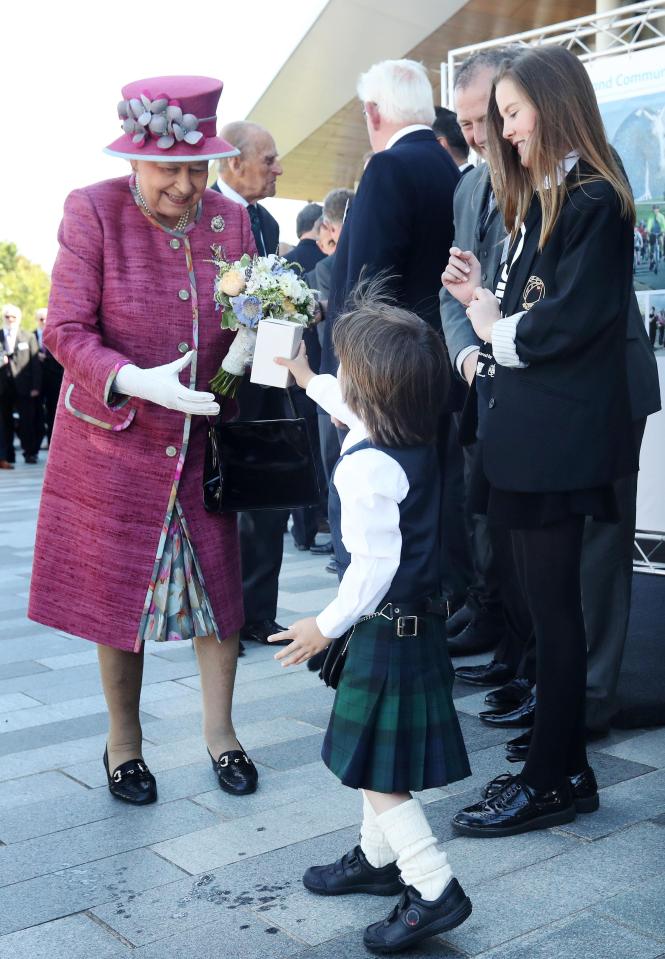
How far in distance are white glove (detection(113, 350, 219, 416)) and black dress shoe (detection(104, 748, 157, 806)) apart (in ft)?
3.40

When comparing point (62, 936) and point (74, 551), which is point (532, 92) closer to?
point (74, 551)

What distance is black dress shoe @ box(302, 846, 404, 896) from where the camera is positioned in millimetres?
2373

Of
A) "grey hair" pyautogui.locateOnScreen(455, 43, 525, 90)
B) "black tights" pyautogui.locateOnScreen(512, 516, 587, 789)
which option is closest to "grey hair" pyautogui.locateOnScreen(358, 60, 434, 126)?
"grey hair" pyautogui.locateOnScreen(455, 43, 525, 90)

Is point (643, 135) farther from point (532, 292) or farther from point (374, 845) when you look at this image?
point (374, 845)

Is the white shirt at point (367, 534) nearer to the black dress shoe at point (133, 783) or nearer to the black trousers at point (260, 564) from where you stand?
the black dress shoe at point (133, 783)

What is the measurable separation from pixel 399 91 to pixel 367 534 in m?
2.21

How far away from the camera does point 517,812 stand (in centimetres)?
264

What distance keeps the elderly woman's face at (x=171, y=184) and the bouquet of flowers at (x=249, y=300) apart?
0.18 m

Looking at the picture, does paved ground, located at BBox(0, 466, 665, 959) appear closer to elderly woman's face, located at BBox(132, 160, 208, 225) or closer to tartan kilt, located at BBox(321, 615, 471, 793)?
tartan kilt, located at BBox(321, 615, 471, 793)

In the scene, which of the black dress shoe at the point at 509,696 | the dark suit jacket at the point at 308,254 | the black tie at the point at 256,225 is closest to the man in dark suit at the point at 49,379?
the dark suit jacket at the point at 308,254

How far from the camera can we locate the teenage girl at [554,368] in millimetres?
2463

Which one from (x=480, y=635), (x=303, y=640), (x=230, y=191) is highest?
(x=230, y=191)

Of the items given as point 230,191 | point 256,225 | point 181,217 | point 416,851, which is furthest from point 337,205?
point 416,851

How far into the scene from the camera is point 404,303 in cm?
372
